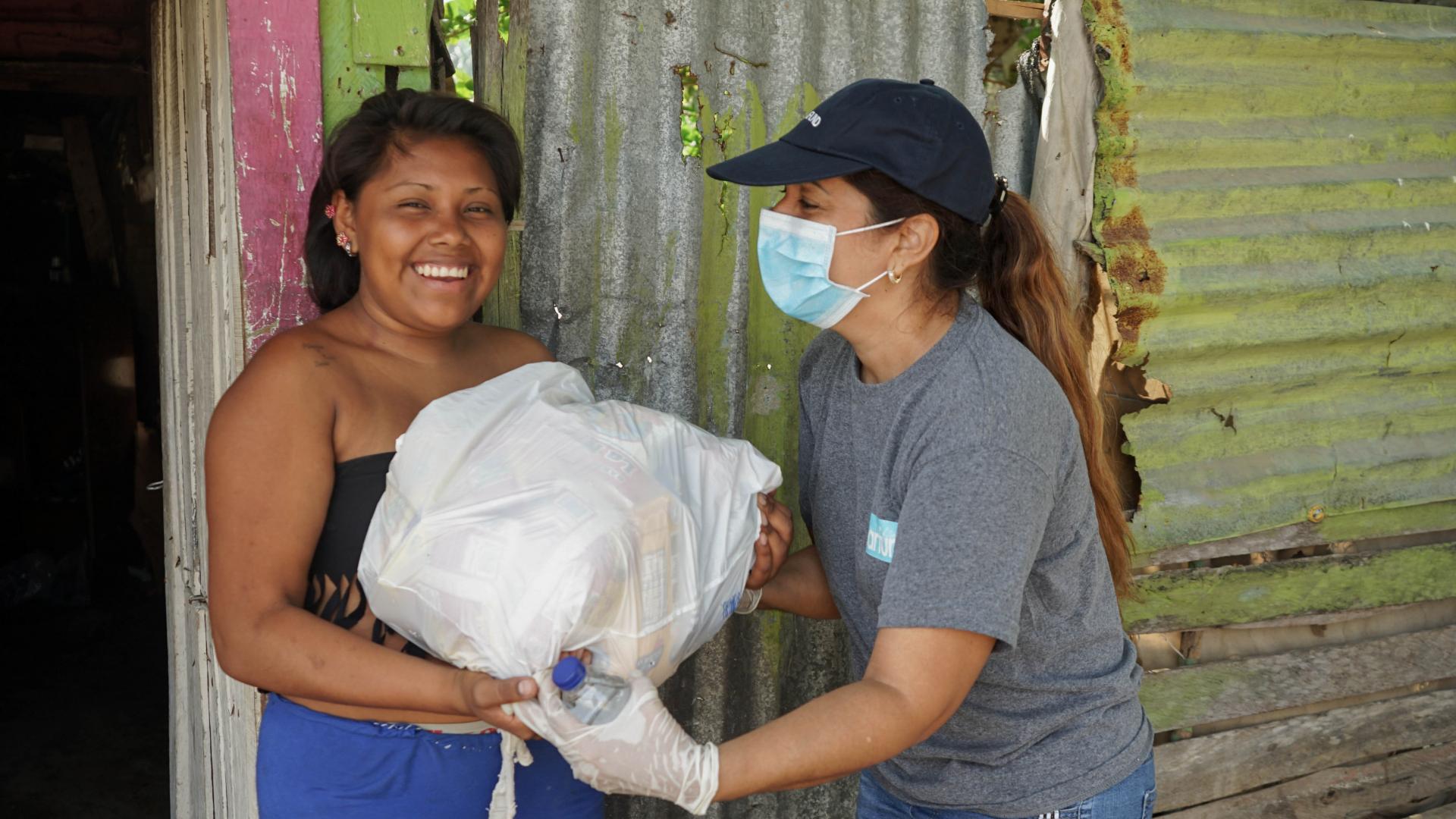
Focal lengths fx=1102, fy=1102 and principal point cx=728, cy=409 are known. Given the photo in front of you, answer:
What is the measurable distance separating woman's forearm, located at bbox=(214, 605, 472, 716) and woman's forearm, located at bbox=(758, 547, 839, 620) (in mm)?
724

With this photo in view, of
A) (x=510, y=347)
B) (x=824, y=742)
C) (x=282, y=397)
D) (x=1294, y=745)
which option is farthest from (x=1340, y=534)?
(x=282, y=397)

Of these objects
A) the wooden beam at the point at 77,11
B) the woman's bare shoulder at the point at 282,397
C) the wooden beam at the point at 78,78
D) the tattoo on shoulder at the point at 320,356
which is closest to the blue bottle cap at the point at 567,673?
the woman's bare shoulder at the point at 282,397

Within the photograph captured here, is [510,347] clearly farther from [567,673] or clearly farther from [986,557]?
[986,557]

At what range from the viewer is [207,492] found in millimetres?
1675

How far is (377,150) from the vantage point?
6.43 feet

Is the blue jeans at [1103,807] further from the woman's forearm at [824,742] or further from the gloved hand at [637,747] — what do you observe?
the gloved hand at [637,747]

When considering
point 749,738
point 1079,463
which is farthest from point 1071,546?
point 749,738

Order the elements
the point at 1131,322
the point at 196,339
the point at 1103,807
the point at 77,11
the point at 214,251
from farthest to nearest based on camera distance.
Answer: the point at 77,11
the point at 1131,322
the point at 196,339
the point at 214,251
the point at 1103,807

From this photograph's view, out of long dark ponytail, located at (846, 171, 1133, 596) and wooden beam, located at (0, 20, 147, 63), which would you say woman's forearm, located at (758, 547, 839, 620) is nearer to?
long dark ponytail, located at (846, 171, 1133, 596)

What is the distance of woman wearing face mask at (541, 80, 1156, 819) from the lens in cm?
157

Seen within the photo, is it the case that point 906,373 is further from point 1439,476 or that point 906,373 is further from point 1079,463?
point 1439,476

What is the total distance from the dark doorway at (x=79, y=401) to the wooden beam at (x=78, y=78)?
11.1 inches

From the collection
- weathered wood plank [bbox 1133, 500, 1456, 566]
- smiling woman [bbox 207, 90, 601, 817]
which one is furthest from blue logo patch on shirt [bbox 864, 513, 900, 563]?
weathered wood plank [bbox 1133, 500, 1456, 566]

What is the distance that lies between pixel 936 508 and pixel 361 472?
913 millimetres
